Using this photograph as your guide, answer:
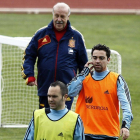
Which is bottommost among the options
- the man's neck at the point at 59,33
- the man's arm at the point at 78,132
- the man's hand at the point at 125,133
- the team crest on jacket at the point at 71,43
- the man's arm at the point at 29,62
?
the man's hand at the point at 125,133

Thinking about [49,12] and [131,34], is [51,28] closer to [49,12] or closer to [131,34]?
[131,34]

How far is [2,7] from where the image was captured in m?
29.5

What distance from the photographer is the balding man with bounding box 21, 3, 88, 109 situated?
5.82m

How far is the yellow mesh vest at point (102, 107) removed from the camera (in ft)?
17.1

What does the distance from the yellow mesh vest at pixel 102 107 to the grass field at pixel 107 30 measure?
7.52 m

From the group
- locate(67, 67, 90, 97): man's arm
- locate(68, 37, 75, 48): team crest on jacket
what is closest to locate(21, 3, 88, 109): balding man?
locate(68, 37, 75, 48): team crest on jacket

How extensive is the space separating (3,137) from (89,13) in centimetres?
2151

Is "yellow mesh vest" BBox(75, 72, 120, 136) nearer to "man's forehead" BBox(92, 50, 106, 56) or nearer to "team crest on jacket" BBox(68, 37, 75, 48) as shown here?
"man's forehead" BBox(92, 50, 106, 56)

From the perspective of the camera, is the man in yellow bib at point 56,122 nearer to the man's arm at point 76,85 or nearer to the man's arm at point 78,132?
the man's arm at point 78,132

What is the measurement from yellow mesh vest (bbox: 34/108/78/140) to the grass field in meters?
8.46

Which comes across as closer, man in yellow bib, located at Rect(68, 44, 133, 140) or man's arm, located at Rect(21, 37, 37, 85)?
man in yellow bib, located at Rect(68, 44, 133, 140)

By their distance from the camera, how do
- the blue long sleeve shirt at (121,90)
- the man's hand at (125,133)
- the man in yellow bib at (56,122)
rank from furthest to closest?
the blue long sleeve shirt at (121,90), the man's hand at (125,133), the man in yellow bib at (56,122)

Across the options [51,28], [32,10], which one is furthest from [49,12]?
[51,28]

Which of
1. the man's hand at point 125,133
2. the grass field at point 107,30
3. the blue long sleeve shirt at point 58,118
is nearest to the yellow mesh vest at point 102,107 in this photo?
the man's hand at point 125,133
